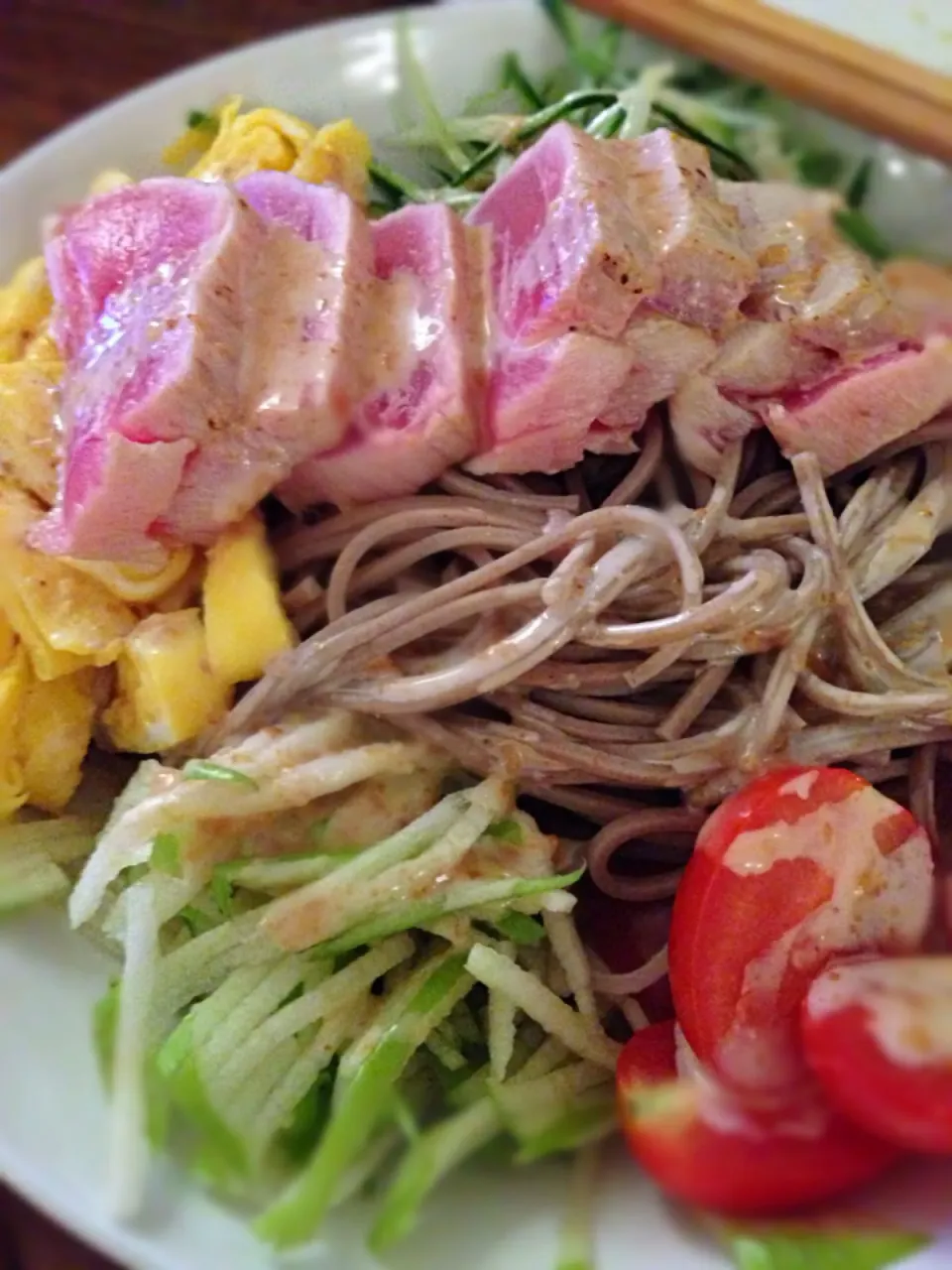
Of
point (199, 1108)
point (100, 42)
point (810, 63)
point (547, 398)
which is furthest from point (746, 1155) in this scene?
point (100, 42)

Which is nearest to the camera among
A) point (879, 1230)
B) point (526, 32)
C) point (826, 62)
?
point (879, 1230)

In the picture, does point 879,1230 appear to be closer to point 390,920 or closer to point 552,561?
point 390,920

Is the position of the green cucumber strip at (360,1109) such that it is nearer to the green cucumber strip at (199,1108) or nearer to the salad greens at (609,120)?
the green cucumber strip at (199,1108)

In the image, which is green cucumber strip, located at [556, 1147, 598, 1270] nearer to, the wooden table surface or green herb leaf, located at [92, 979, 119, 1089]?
green herb leaf, located at [92, 979, 119, 1089]

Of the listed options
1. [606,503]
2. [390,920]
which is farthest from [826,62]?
[390,920]

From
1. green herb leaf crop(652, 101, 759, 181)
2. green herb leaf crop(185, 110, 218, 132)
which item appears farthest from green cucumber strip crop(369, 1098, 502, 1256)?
green herb leaf crop(185, 110, 218, 132)

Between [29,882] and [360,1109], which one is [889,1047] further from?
[29,882]
